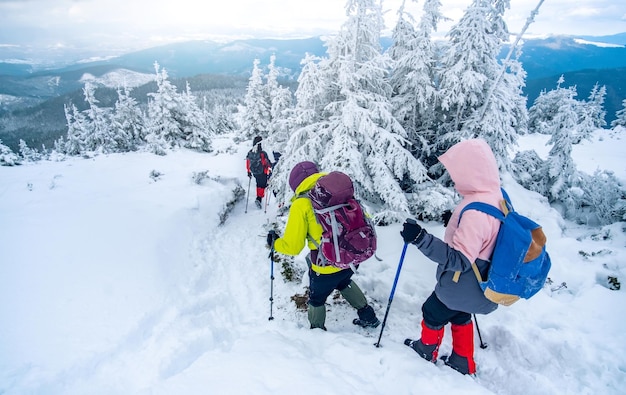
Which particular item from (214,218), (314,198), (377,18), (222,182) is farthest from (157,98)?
(314,198)

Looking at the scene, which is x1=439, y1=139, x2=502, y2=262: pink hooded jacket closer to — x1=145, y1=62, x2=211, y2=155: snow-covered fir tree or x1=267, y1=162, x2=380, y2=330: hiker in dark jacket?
x1=267, y1=162, x2=380, y2=330: hiker in dark jacket

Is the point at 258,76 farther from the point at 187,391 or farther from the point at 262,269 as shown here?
the point at 187,391

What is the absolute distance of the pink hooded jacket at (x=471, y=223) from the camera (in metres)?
2.90

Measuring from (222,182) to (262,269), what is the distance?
19.9ft

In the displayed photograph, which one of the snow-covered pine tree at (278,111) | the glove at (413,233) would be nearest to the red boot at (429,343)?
the glove at (413,233)

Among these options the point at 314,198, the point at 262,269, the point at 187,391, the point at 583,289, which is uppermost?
the point at 314,198

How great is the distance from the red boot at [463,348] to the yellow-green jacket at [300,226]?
1.88 m

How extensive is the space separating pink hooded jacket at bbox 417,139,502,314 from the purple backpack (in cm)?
97

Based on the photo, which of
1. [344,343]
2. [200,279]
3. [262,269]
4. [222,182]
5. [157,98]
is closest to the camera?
[344,343]

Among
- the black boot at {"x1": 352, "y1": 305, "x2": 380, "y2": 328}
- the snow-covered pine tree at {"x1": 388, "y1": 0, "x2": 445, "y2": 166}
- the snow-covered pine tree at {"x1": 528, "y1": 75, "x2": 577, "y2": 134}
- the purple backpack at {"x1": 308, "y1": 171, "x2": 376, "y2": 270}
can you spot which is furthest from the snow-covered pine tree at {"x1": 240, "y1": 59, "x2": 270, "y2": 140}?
the snow-covered pine tree at {"x1": 528, "y1": 75, "x2": 577, "y2": 134}

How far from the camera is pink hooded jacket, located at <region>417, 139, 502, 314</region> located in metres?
2.90

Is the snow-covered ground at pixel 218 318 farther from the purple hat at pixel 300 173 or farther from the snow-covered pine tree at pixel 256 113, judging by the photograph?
the snow-covered pine tree at pixel 256 113

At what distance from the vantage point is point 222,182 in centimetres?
1230

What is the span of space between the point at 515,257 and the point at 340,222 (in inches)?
76.6
